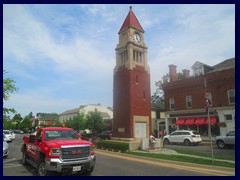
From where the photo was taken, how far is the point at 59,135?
10.3m

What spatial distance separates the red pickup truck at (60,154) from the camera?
863cm

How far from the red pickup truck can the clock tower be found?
49.1 ft

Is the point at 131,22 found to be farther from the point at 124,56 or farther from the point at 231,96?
the point at 231,96

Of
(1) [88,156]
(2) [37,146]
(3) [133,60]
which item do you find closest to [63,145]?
(1) [88,156]

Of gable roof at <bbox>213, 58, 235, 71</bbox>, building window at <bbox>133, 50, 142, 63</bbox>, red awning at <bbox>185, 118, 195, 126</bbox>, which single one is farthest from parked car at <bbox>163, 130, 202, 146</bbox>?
gable roof at <bbox>213, 58, 235, 71</bbox>

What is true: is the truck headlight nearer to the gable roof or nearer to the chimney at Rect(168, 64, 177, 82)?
the gable roof

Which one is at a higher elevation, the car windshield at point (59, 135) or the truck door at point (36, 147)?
the car windshield at point (59, 135)

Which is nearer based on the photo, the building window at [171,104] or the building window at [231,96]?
the building window at [231,96]

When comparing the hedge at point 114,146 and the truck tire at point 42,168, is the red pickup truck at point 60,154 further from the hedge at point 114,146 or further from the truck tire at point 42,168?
the hedge at point 114,146

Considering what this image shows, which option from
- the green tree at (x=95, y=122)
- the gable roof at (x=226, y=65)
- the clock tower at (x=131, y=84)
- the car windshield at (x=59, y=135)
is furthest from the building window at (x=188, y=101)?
the car windshield at (x=59, y=135)

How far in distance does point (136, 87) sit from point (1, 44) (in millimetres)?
17404

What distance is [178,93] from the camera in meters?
38.0

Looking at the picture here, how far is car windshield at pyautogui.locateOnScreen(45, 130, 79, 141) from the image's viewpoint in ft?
33.1

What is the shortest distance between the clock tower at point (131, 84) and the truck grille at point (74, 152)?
50.9 feet
